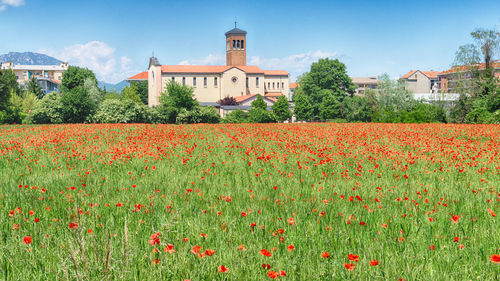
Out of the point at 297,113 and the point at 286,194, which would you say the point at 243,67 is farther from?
the point at 286,194

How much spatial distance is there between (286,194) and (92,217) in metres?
2.97

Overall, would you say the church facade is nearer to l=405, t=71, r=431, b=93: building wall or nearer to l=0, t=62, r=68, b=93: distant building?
l=0, t=62, r=68, b=93: distant building

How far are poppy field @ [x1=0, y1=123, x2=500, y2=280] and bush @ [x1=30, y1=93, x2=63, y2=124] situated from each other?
35285 mm

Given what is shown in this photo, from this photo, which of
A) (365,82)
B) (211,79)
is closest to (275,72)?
(211,79)

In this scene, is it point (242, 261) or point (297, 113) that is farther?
point (297, 113)

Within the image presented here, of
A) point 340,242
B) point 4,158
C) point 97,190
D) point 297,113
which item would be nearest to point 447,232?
point 340,242

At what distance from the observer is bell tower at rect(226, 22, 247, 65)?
106 meters

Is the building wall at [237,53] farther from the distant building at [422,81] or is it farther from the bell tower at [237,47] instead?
the distant building at [422,81]

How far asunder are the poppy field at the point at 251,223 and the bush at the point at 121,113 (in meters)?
32.6

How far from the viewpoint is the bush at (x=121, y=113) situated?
134 ft

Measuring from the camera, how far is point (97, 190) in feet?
20.4

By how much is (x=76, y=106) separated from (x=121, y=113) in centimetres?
550

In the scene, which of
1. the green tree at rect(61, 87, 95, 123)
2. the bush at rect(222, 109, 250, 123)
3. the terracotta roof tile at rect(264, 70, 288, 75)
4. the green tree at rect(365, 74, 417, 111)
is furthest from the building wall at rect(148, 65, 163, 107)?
the green tree at rect(365, 74, 417, 111)

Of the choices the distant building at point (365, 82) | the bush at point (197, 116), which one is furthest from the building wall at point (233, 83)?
the distant building at point (365, 82)
